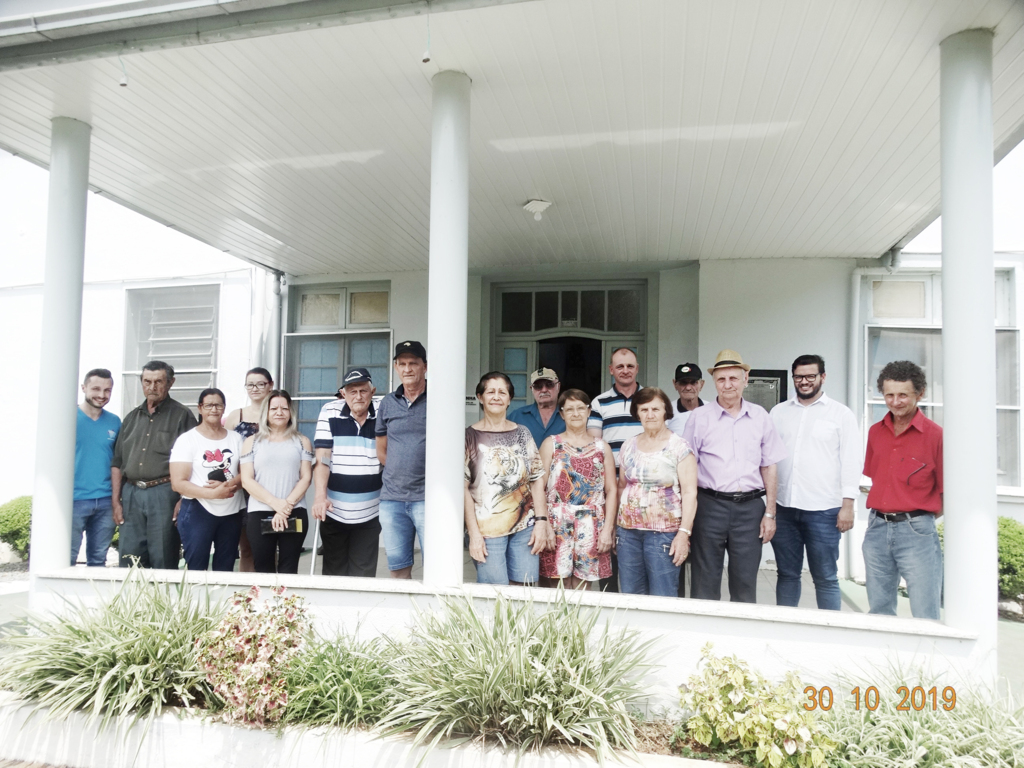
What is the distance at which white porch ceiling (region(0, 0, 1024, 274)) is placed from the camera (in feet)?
8.47

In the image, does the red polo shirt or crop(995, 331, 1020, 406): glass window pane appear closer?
the red polo shirt

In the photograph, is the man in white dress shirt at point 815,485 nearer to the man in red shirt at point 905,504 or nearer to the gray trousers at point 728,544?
the man in red shirt at point 905,504

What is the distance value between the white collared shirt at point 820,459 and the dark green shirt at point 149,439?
3.39 meters

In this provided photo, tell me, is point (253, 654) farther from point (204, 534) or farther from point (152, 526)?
point (152, 526)

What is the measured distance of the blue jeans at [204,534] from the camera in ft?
11.4


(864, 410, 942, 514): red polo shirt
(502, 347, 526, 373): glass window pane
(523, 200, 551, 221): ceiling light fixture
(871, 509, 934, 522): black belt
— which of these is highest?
(523, 200, 551, 221): ceiling light fixture

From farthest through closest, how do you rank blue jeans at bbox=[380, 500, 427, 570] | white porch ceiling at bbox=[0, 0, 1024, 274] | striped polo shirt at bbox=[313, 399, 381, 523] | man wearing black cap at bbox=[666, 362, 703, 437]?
man wearing black cap at bbox=[666, 362, 703, 437] → striped polo shirt at bbox=[313, 399, 381, 523] → blue jeans at bbox=[380, 500, 427, 570] → white porch ceiling at bbox=[0, 0, 1024, 274]

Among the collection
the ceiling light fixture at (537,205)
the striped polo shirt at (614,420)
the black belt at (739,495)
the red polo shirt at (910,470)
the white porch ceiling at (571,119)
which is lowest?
the black belt at (739,495)

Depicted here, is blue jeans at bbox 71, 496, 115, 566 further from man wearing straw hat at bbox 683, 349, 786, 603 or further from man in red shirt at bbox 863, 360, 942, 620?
man in red shirt at bbox 863, 360, 942, 620

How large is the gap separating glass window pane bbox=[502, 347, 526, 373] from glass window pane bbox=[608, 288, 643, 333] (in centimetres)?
92

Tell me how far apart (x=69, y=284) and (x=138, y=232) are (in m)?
4.12

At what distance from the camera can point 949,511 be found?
240cm

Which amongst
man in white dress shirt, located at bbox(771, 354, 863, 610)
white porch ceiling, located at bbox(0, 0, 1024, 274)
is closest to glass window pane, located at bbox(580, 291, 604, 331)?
white porch ceiling, located at bbox(0, 0, 1024, 274)

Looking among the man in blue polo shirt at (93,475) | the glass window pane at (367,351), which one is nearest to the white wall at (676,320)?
the glass window pane at (367,351)
